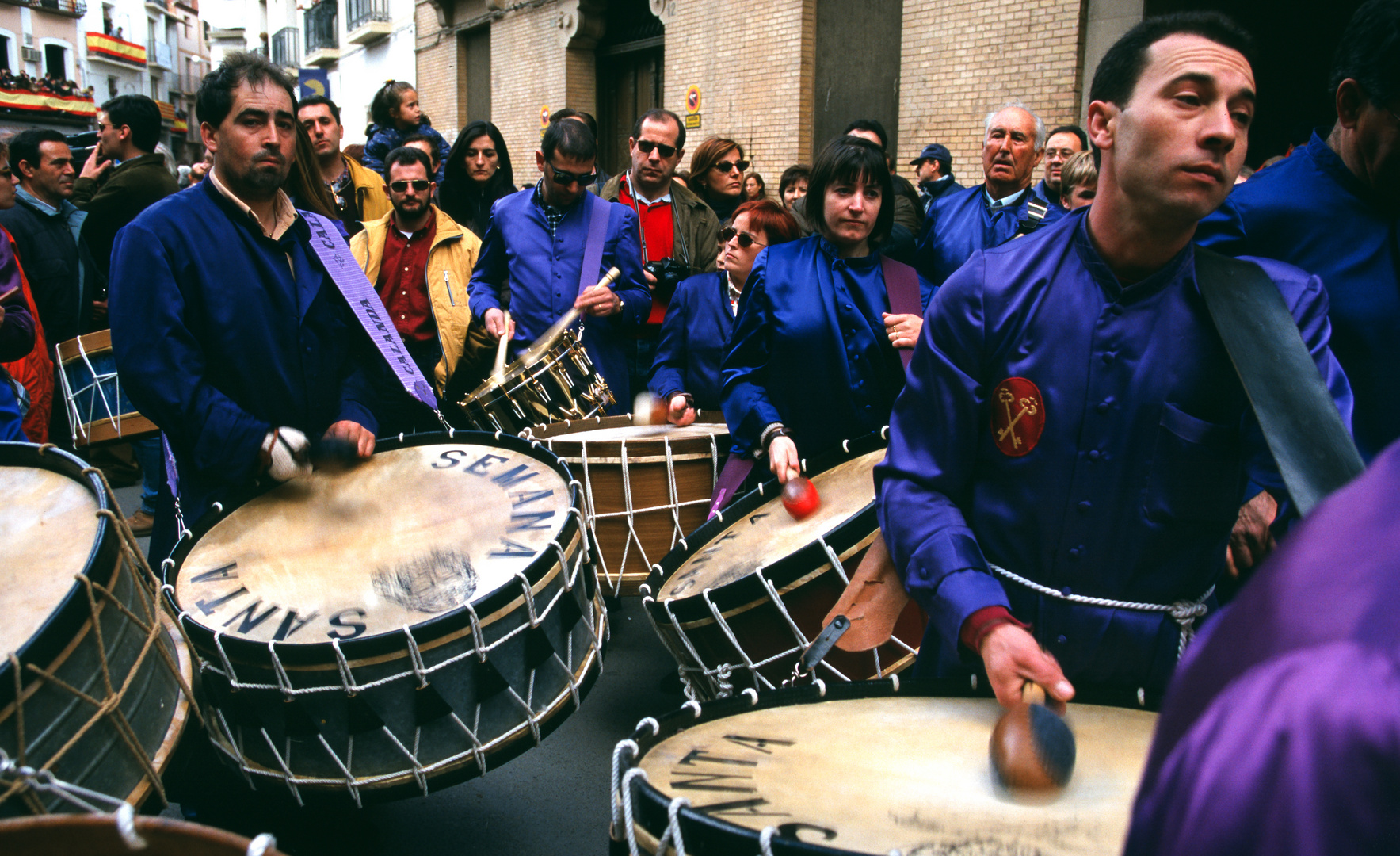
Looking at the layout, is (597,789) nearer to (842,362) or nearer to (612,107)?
(842,362)

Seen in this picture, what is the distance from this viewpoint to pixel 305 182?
3.02 metres

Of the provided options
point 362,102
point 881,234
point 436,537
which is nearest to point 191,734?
point 436,537

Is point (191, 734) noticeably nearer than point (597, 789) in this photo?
Yes

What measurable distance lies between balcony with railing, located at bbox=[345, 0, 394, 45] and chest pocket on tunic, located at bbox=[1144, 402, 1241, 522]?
23.8 m

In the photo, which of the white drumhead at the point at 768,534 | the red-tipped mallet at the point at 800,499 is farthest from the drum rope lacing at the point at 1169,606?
the red-tipped mallet at the point at 800,499

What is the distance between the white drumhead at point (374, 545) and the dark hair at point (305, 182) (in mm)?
991

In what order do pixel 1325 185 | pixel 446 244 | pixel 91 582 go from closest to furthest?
pixel 91 582
pixel 1325 185
pixel 446 244

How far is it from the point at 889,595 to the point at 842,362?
1.44 meters

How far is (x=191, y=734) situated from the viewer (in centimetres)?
191

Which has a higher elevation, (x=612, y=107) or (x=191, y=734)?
(x=612, y=107)

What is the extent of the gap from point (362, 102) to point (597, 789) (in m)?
24.9

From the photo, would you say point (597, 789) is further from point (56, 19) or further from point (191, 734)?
point (56, 19)

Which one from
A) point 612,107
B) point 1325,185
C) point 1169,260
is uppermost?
point 612,107

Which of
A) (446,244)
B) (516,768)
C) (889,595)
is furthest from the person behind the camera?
(446,244)
